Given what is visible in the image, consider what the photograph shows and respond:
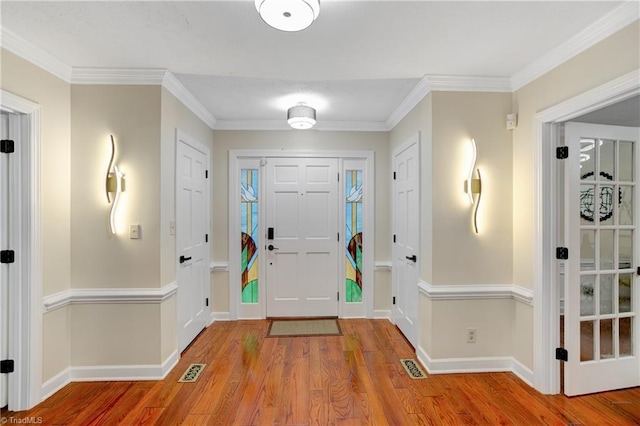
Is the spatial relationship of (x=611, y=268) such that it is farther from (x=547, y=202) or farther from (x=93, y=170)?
(x=93, y=170)

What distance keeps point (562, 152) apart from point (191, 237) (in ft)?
11.1

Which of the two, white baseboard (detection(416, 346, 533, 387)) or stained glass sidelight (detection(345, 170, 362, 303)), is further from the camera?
stained glass sidelight (detection(345, 170, 362, 303))

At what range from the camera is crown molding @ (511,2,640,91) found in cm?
181

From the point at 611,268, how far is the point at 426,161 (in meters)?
1.61

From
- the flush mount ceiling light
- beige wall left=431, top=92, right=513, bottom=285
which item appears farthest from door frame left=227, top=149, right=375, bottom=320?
the flush mount ceiling light

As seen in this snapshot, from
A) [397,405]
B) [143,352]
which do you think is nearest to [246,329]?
[143,352]

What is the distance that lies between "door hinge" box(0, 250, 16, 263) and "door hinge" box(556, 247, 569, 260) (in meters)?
3.96

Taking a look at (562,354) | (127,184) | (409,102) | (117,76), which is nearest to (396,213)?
(409,102)

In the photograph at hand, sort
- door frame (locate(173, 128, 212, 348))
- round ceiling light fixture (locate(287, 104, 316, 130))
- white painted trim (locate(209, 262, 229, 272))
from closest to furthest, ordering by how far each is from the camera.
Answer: door frame (locate(173, 128, 212, 348))
round ceiling light fixture (locate(287, 104, 316, 130))
white painted trim (locate(209, 262, 229, 272))

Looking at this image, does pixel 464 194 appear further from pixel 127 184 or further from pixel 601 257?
pixel 127 184

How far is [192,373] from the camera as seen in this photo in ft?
8.96

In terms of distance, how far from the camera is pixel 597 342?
242 cm

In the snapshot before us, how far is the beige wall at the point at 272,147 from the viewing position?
4047 mm

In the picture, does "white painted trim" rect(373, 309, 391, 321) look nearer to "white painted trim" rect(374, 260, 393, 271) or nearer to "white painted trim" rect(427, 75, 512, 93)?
"white painted trim" rect(374, 260, 393, 271)
